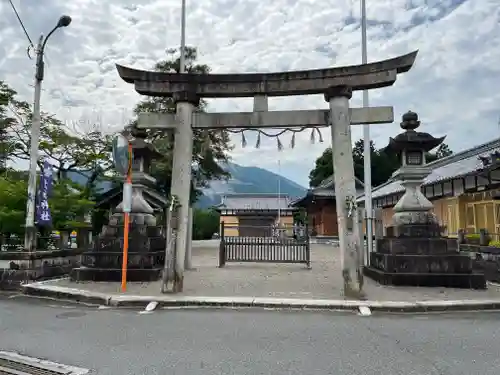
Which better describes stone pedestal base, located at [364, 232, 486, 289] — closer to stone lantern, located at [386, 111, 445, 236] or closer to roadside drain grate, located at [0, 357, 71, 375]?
stone lantern, located at [386, 111, 445, 236]

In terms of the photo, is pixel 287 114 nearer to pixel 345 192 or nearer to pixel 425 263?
pixel 345 192

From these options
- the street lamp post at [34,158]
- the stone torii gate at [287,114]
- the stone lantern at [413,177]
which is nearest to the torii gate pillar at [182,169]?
the stone torii gate at [287,114]

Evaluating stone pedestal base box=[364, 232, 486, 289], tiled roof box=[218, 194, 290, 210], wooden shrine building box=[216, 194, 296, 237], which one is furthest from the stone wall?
tiled roof box=[218, 194, 290, 210]

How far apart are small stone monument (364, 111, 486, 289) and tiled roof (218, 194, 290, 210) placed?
135 ft

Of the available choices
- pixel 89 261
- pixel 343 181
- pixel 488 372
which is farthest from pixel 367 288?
pixel 89 261

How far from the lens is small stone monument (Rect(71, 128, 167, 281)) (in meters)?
11.1

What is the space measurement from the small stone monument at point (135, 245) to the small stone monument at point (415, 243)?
662 cm

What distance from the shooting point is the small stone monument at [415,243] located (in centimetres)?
1026

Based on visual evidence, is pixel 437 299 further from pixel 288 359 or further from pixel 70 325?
pixel 70 325

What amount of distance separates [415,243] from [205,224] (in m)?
38.8

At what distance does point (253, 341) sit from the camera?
5570 mm

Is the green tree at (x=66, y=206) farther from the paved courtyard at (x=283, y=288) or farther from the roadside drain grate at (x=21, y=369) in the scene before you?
the roadside drain grate at (x=21, y=369)

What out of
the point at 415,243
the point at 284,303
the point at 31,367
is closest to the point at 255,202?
the point at 415,243

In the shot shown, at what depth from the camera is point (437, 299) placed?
8594 mm
